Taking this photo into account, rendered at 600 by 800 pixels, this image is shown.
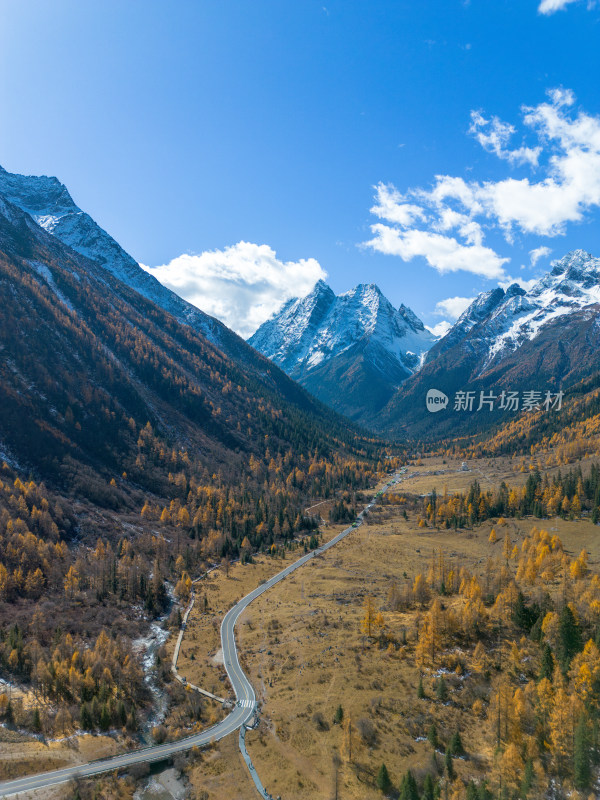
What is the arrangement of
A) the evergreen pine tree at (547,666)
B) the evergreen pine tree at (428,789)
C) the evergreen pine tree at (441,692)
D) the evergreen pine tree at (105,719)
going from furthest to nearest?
the evergreen pine tree at (441,692), the evergreen pine tree at (105,719), the evergreen pine tree at (547,666), the evergreen pine tree at (428,789)

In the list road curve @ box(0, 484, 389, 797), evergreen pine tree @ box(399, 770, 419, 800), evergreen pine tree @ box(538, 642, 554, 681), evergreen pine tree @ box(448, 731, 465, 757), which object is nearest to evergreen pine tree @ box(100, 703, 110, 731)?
road curve @ box(0, 484, 389, 797)

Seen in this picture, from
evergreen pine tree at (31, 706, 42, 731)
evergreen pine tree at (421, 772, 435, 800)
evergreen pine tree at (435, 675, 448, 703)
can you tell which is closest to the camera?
evergreen pine tree at (421, 772, 435, 800)

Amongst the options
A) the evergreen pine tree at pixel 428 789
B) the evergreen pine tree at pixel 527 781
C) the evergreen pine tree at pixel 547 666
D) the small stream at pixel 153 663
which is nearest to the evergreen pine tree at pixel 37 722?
the small stream at pixel 153 663

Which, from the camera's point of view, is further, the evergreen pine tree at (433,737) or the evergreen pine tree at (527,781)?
the evergreen pine tree at (433,737)

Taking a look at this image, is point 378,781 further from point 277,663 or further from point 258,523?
point 258,523

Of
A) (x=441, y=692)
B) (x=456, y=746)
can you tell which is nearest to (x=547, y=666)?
A: (x=441, y=692)

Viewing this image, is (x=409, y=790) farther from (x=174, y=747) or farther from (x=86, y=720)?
(x=86, y=720)

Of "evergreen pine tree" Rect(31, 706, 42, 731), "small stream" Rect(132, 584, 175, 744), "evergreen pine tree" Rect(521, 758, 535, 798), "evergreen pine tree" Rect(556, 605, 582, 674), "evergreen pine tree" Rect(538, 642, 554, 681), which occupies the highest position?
"evergreen pine tree" Rect(556, 605, 582, 674)

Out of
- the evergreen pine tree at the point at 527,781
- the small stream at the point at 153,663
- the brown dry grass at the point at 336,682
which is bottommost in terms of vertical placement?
the small stream at the point at 153,663

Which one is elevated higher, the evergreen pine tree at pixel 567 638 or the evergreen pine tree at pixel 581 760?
the evergreen pine tree at pixel 567 638

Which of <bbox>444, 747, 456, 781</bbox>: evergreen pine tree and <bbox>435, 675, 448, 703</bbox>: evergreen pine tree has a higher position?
<bbox>435, 675, 448, 703</bbox>: evergreen pine tree

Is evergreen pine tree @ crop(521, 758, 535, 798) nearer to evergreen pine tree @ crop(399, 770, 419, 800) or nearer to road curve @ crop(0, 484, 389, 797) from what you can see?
evergreen pine tree @ crop(399, 770, 419, 800)

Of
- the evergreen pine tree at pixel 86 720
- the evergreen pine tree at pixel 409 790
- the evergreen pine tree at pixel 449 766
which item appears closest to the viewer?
the evergreen pine tree at pixel 409 790

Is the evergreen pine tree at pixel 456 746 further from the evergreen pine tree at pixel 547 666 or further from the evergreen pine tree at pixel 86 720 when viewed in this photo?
the evergreen pine tree at pixel 86 720
